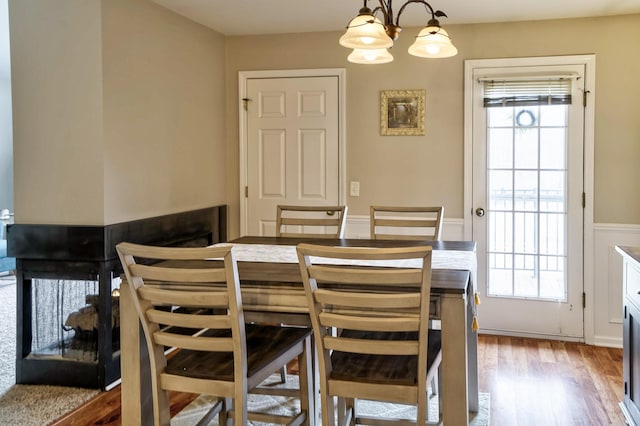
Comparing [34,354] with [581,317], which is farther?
[581,317]

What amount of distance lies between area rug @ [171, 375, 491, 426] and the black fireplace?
61 centimetres

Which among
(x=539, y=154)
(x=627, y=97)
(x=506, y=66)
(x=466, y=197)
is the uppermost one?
(x=506, y=66)

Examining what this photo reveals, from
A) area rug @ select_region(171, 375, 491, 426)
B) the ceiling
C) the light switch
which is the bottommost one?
area rug @ select_region(171, 375, 491, 426)

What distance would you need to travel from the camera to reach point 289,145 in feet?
15.6

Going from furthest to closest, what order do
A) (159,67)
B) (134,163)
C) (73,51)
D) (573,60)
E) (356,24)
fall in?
(573,60) < (159,67) < (134,163) < (73,51) < (356,24)

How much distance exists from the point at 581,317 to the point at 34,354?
12.3 feet

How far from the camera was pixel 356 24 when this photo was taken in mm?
2381

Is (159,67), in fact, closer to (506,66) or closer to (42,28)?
(42,28)

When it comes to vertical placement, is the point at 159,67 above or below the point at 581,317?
above

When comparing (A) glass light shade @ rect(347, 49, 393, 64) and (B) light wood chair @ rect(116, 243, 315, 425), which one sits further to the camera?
(A) glass light shade @ rect(347, 49, 393, 64)

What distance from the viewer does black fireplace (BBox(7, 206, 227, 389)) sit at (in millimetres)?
3287

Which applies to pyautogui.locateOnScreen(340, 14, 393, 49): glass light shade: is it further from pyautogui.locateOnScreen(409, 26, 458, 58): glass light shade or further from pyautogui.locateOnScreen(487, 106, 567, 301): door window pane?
pyautogui.locateOnScreen(487, 106, 567, 301): door window pane

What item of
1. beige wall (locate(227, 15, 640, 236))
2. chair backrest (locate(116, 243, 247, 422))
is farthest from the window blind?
chair backrest (locate(116, 243, 247, 422))

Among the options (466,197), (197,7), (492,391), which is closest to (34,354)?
(197,7)
